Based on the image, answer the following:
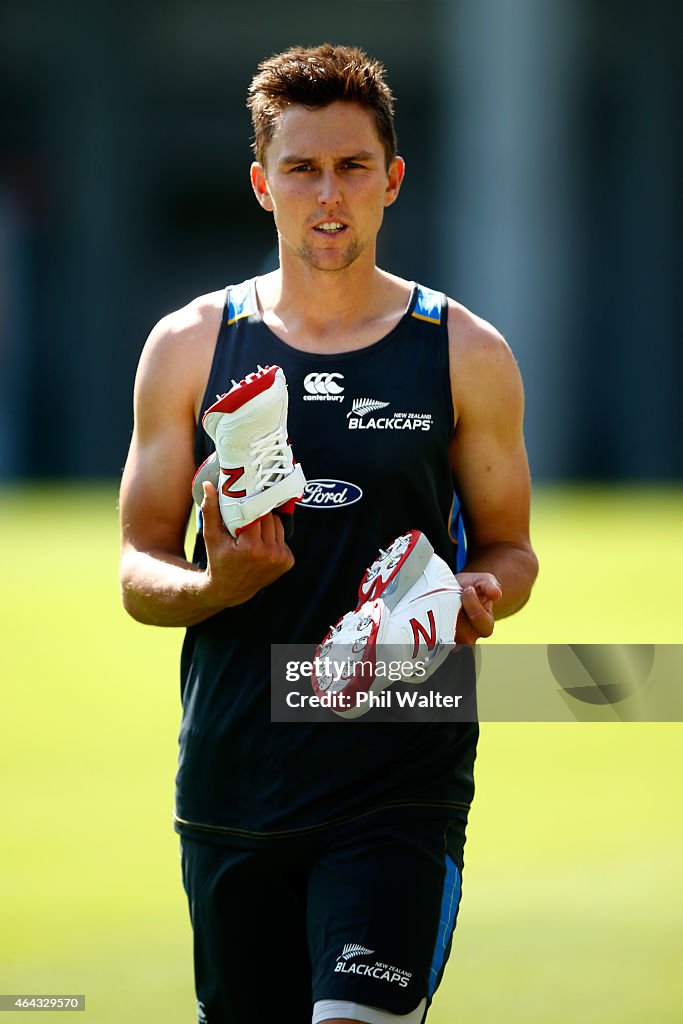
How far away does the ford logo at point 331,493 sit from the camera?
3584 mm

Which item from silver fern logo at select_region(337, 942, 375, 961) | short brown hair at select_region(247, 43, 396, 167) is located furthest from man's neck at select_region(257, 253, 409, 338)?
silver fern logo at select_region(337, 942, 375, 961)

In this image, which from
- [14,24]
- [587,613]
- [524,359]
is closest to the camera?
[587,613]

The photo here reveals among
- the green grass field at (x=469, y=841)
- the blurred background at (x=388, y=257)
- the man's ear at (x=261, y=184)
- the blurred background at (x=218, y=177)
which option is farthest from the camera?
the blurred background at (x=218, y=177)

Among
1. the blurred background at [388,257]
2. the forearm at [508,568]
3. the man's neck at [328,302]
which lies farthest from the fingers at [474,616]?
the blurred background at [388,257]

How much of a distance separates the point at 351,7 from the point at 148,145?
155 inches

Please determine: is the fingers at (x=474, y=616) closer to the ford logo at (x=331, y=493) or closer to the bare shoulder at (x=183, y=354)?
the ford logo at (x=331, y=493)

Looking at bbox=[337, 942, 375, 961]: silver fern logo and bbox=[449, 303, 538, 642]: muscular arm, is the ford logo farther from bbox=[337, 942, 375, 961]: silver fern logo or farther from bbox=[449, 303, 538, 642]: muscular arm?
bbox=[337, 942, 375, 961]: silver fern logo

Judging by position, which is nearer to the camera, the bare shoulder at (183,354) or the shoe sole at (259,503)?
the shoe sole at (259,503)

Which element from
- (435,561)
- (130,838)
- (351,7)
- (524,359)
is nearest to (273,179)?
(435,561)

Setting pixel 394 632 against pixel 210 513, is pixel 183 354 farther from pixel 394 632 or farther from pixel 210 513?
pixel 394 632

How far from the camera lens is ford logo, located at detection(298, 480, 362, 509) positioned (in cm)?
358

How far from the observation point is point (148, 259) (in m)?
26.6

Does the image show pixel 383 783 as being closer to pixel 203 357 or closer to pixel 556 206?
pixel 203 357


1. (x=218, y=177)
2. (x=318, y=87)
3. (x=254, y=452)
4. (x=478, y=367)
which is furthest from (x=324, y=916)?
(x=218, y=177)
